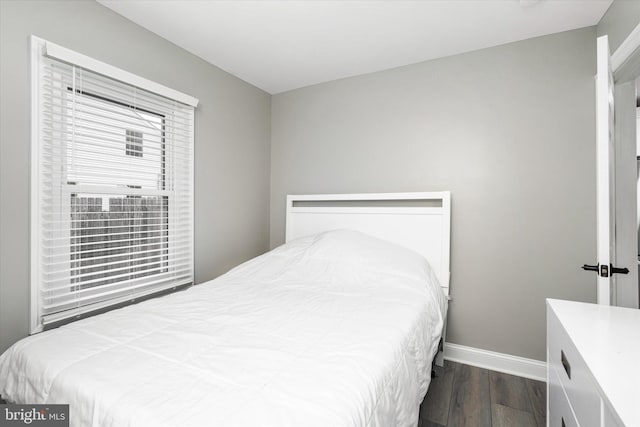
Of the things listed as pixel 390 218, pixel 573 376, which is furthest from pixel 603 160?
pixel 390 218

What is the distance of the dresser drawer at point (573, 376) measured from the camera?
2.71 ft

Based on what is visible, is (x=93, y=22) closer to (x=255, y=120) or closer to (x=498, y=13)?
(x=255, y=120)

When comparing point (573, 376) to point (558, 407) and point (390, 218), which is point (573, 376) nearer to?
point (558, 407)

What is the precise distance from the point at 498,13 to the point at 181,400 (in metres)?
2.57

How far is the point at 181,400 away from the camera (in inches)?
33.3

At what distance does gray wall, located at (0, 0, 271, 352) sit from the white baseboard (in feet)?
6.54

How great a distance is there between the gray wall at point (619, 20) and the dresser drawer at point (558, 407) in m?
1.75

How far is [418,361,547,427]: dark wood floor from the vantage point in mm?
1759

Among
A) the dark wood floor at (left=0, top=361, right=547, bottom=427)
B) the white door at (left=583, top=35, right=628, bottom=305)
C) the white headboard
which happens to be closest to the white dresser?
the white door at (left=583, top=35, right=628, bottom=305)

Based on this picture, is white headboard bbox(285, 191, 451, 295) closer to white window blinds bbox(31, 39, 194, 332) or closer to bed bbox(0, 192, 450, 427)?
bed bbox(0, 192, 450, 427)

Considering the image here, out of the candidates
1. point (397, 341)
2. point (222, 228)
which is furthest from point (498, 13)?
point (222, 228)

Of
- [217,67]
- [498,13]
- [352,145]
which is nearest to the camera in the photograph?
[498,13]

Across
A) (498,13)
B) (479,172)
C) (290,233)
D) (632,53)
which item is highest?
(498,13)

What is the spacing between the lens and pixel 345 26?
6.82 feet
